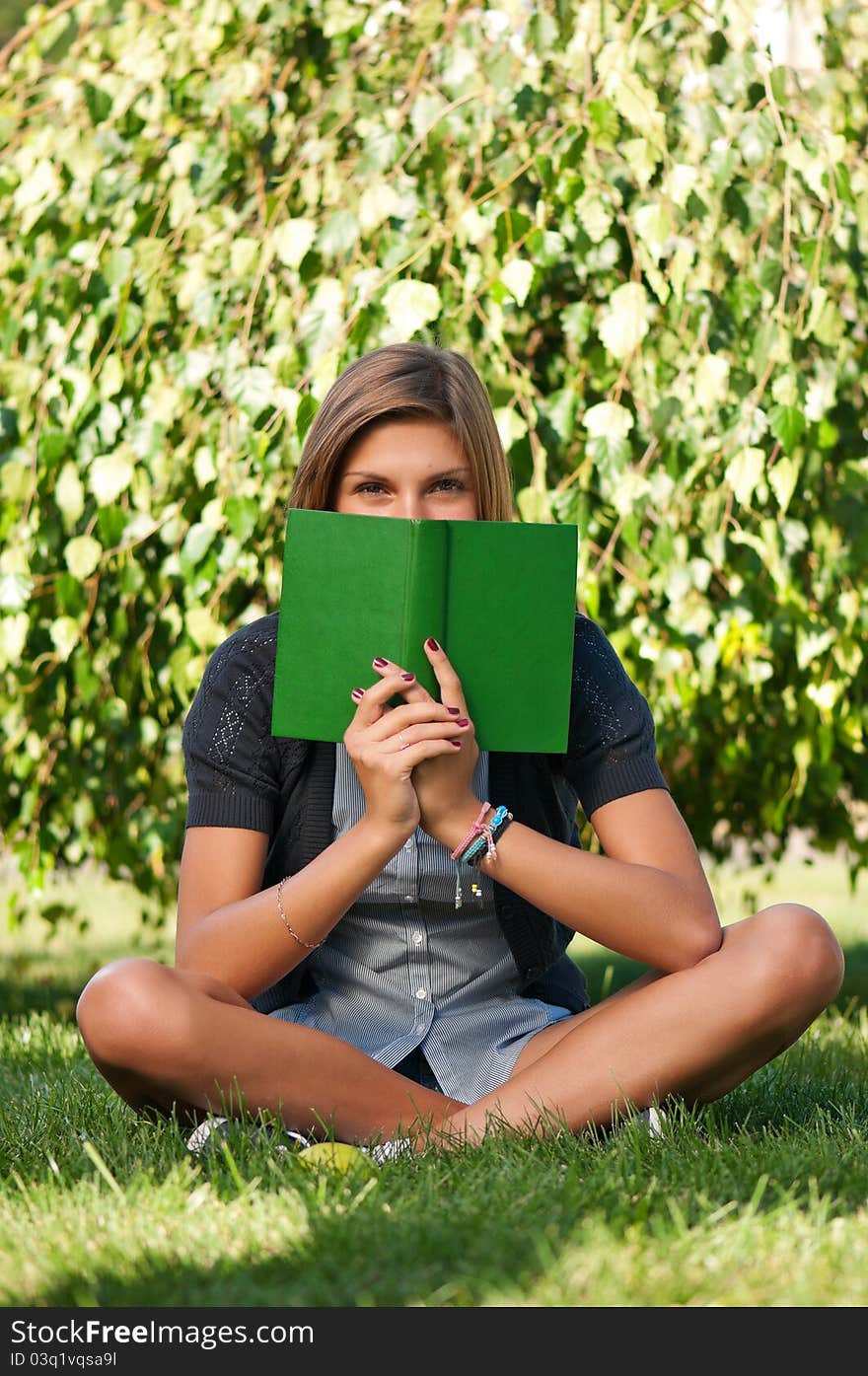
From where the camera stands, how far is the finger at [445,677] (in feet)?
5.74

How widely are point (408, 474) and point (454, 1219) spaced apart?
95 cm

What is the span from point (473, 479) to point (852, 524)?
1112 millimetres

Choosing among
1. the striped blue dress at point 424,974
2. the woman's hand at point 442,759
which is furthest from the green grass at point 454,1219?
the woman's hand at point 442,759

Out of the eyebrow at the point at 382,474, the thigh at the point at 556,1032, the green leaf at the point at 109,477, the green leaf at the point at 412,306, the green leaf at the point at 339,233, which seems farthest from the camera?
the green leaf at the point at 109,477

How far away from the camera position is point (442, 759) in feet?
5.77

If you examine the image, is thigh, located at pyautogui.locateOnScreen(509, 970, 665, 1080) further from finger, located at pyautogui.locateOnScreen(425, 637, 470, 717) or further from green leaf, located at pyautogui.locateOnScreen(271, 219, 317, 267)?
green leaf, located at pyautogui.locateOnScreen(271, 219, 317, 267)

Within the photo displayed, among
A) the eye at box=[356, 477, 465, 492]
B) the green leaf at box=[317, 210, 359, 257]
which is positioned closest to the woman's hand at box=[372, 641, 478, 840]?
the eye at box=[356, 477, 465, 492]

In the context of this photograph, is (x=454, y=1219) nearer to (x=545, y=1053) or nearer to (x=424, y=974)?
(x=545, y=1053)

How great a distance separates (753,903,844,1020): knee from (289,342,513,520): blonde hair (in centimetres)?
63

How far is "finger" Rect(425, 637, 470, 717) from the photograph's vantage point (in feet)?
5.74

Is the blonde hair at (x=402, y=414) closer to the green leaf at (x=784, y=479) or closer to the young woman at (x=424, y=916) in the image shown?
the young woman at (x=424, y=916)

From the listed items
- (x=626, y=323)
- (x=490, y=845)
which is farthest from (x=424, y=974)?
(x=626, y=323)
